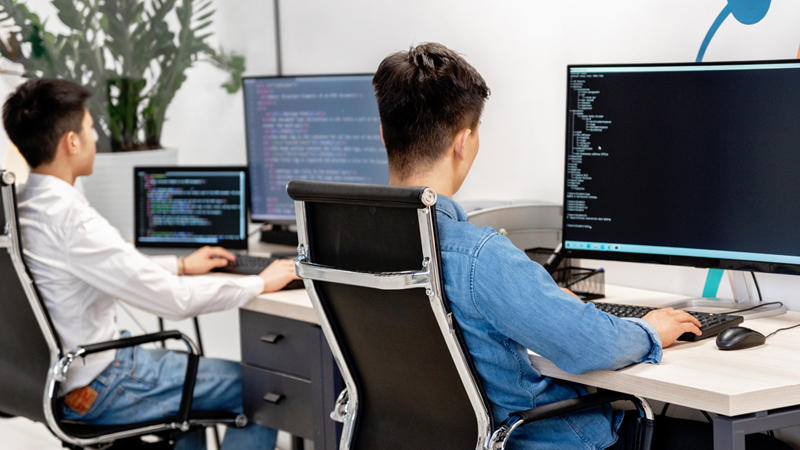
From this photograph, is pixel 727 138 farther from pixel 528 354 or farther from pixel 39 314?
pixel 39 314

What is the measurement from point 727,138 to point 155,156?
7.27 feet

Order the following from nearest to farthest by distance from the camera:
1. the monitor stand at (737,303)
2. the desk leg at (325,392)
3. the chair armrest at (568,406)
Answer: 1. the chair armrest at (568,406)
2. the monitor stand at (737,303)
3. the desk leg at (325,392)

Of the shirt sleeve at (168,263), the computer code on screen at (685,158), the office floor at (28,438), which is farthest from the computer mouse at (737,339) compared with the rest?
the office floor at (28,438)

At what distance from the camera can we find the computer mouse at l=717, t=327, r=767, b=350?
1423mm

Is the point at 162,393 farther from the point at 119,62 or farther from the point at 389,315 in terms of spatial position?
the point at 119,62

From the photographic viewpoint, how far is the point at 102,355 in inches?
78.0

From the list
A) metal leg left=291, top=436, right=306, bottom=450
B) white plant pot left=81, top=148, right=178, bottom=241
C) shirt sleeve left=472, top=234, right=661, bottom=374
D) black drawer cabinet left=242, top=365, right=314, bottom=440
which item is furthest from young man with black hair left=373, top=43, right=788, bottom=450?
white plant pot left=81, top=148, right=178, bottom=241

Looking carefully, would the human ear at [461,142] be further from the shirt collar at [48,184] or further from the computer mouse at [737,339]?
the shirt collar at [48,184]

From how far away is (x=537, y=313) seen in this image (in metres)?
1.20

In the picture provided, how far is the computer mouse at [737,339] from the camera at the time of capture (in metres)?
1.42

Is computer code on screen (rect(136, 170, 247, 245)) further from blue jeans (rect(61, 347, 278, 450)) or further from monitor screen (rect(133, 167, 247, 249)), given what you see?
blue jeans (rect(61, 347, 278, 450))

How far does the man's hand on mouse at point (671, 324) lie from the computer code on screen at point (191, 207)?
1.57 m

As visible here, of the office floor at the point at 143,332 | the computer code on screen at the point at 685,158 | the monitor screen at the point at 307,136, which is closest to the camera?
the computer code on screen at the point at 685,158

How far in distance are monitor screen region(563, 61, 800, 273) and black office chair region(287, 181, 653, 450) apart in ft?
1.75
